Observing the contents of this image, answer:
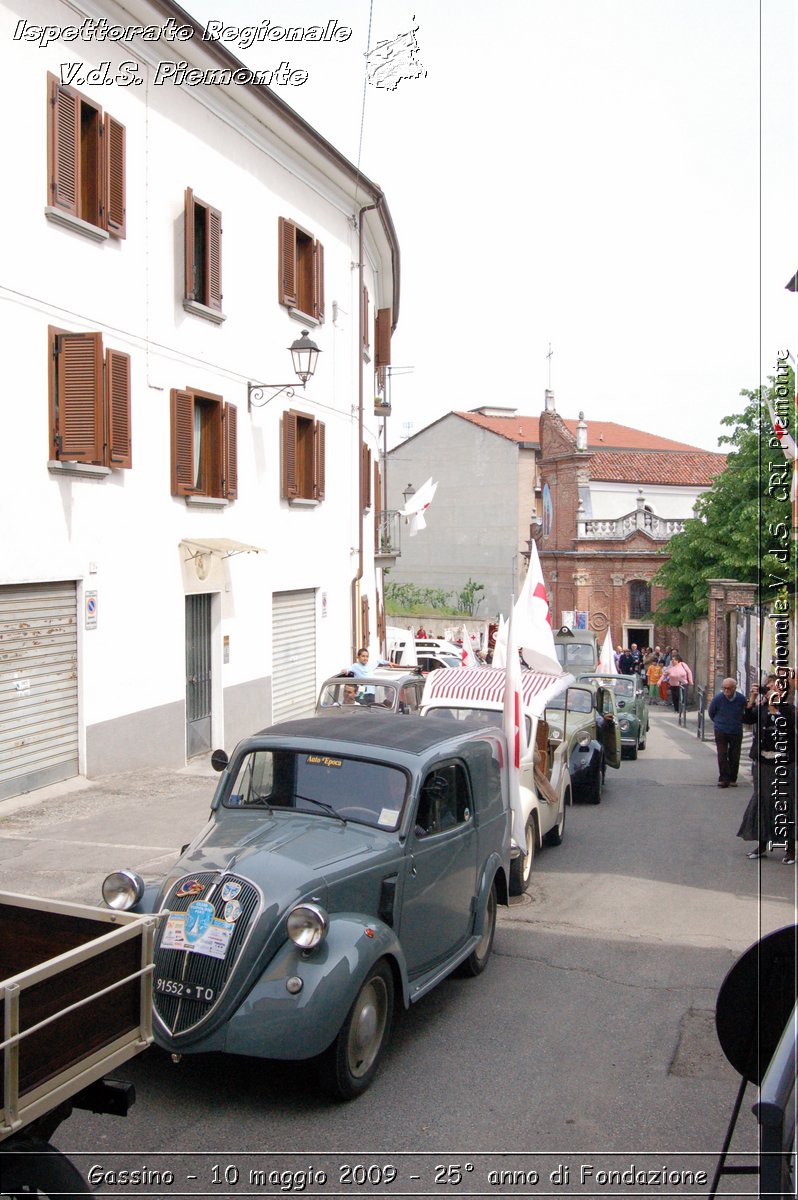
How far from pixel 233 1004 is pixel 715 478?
130 ft

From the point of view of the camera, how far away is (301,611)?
68.0ft

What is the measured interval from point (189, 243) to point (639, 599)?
41.5 metres

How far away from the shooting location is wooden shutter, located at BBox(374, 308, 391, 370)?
88.0ft

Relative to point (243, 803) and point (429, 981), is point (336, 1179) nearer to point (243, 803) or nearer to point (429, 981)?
point (429, 981)

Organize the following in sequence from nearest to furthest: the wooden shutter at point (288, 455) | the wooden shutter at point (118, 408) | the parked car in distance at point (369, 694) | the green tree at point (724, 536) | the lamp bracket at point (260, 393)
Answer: the wooden shutter at point (118, 408) → the parked car in distance at point (369, 694) → the lamp bracket at point (260, 393) → the wooden shutter at point (288, 455) → the green tree at point (724, 536)

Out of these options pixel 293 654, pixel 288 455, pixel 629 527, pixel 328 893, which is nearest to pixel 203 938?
pixel 328 893

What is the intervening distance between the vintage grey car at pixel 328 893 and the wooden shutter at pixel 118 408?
6785 mm

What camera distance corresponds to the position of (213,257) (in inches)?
641

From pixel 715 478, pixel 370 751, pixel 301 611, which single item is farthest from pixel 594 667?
pixel 370 751

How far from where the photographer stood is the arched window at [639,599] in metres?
53.5

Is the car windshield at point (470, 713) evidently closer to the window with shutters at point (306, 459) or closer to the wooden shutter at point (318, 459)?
the window with shutters at point (306, 459)

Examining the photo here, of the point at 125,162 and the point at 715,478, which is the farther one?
the point at 715,478

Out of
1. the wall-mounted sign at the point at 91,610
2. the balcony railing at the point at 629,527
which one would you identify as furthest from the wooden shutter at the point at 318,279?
the balcony railing at the point at 629,527

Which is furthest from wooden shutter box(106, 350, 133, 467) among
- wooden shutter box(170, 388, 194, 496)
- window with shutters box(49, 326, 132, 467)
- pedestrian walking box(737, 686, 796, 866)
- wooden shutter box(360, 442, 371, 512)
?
wooden shutter box(360, 442, 371, 512)
